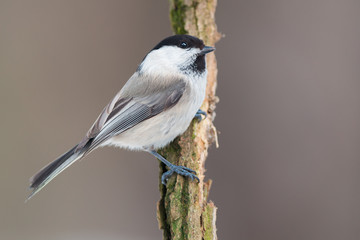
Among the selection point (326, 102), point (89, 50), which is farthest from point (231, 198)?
point (89, 50)

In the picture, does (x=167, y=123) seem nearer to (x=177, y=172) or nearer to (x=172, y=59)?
(x=177, y=172)

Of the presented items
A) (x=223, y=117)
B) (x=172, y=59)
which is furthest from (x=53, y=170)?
(x=223, y=117)

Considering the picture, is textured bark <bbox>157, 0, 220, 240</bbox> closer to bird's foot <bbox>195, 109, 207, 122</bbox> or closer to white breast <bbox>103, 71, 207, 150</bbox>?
bird's foot <bbox>195, 109, 207, 122</bbox>

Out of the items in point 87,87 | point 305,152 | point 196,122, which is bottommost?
point 305,152

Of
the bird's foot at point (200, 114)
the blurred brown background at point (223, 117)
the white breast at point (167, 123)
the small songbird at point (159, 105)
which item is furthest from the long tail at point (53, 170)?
the blurred brown background at point (223, 117)

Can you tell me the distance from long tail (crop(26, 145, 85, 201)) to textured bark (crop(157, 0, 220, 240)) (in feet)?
1.76

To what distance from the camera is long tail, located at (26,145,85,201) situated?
7.02 feet

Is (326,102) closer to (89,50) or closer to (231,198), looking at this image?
(231,198)

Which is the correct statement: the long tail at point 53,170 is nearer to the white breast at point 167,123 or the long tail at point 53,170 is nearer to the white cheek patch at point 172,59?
the white breast at point 167,123

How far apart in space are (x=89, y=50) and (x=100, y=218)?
5.58ft

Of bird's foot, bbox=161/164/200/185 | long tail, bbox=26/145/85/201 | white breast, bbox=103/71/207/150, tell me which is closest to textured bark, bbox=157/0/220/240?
bird's foot, bbox=161/164/200/185

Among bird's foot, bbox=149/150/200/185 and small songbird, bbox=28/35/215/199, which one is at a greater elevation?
small songbird, bbox=28/35/215/199

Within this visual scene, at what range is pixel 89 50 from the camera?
396 cm

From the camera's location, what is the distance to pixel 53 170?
2.15 metres
